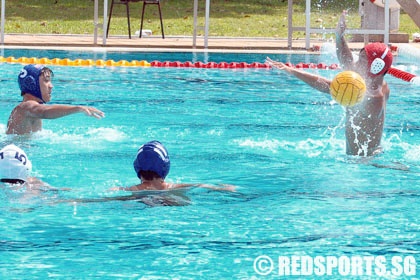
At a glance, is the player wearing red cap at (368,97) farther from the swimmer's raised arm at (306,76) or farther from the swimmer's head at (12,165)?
the swimmer's head at (12,165)

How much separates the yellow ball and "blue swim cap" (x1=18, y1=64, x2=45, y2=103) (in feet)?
7.54

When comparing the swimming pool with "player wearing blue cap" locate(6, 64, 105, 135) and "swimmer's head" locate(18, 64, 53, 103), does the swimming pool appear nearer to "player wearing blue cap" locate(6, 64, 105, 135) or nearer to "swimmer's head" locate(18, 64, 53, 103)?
"player wearing blue cap" locate(6, 64, 105, 135)

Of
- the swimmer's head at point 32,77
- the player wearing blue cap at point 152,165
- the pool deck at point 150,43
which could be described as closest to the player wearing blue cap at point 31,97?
the swimmer's head at point 32,77

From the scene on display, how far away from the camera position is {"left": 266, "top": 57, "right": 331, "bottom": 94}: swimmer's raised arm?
616cm

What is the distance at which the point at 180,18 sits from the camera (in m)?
21.1

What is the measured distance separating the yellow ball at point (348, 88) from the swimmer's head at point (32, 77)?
7.42 ft

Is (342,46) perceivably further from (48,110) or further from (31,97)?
(31,97)

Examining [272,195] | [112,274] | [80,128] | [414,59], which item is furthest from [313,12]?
[112,274]

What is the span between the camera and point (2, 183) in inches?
211

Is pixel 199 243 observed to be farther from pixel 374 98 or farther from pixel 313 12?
pixel 313 12

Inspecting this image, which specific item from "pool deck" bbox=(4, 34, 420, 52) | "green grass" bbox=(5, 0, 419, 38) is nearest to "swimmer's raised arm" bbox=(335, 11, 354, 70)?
"pool deck" bbox=(4, 34, 420, 52)

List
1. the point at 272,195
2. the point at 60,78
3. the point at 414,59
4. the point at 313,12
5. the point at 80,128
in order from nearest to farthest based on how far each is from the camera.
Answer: the point at 272,195
the point at 80,128
the point at 60,78
the point at 414,59
the point at 313,12

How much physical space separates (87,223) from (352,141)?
2.48 metres

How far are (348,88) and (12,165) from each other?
234 centimetres
